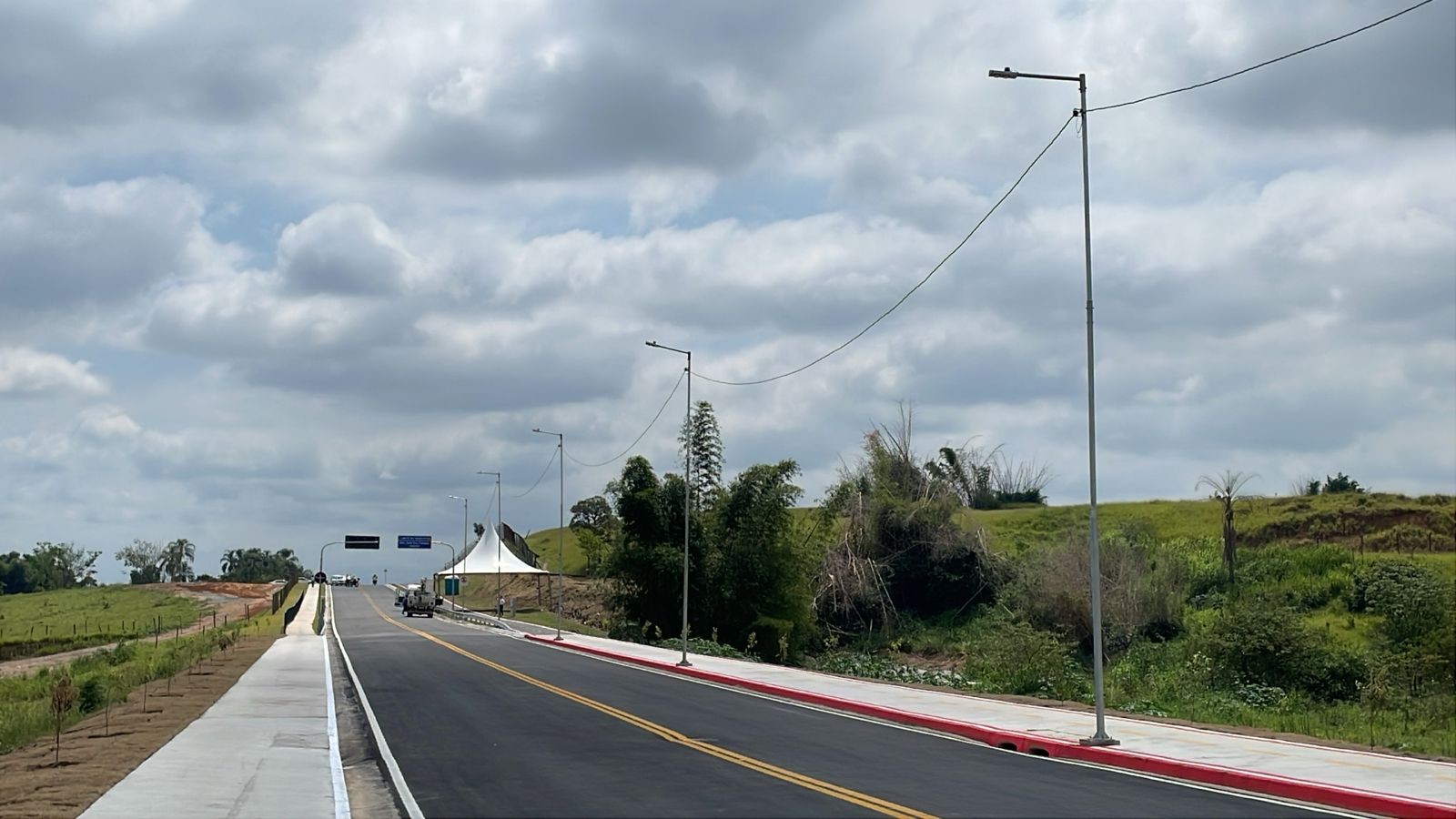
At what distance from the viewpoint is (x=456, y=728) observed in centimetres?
2412

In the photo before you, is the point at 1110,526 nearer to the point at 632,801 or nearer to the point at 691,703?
the point at 691,703

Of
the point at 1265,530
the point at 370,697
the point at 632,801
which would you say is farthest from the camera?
the point at 1265,530

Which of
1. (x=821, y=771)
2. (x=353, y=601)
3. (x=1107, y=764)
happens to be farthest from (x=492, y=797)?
(x=353, y=601)

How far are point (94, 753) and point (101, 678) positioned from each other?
19504mm

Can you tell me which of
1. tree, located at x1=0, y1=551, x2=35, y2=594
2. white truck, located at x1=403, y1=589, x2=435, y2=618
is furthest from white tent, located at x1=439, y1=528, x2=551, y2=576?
tree, located at x1=0, y1=551, x2=35, y2=594

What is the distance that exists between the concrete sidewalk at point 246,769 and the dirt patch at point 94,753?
0.33m

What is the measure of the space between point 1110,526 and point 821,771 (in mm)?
64224

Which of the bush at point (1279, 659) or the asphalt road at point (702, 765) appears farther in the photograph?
the bush at point (1279, 659)

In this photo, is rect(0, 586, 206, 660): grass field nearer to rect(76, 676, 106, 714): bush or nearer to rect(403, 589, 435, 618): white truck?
rect(403, 589, 435, 618): white truck

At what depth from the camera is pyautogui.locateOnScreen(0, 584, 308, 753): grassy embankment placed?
28.8 metres

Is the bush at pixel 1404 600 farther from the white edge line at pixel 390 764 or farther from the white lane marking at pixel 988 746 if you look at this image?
the white edge line at pixel 390 764

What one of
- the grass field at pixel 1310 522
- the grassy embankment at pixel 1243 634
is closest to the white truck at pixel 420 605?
the grassy embankment at pixel 1243 634

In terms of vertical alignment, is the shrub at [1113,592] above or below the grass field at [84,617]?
above

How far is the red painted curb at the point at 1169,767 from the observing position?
13812 millimetres
